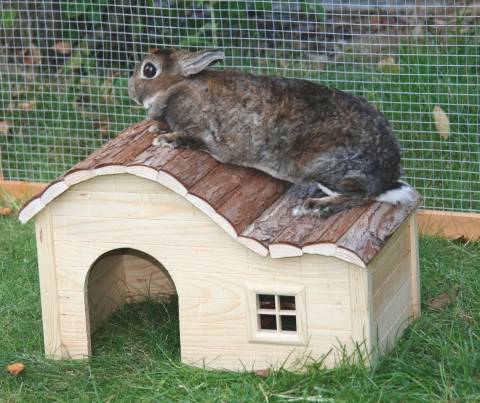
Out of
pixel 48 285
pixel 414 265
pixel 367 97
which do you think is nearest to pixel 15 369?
pixel 48 285

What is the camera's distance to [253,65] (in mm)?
6328

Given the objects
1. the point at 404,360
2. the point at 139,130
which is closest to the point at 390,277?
the point at 404,360

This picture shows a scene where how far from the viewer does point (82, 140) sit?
6.61m

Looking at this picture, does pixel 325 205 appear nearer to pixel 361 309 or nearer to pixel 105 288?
pixel 361 309

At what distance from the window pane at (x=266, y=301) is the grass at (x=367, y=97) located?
5.10 feet

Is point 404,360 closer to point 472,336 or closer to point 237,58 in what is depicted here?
point 472,336

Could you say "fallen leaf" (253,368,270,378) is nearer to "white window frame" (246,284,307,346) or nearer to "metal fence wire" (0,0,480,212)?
"white window frame" (246,284,307,346)

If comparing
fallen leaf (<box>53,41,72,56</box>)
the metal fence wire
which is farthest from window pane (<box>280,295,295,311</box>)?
fallen leaf (<box>53,41,72,56</box>)

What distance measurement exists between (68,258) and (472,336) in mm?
1557

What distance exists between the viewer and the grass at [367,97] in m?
5.75

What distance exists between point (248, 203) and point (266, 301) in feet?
1.54

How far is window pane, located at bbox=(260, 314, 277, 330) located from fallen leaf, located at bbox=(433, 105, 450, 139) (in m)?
1.88

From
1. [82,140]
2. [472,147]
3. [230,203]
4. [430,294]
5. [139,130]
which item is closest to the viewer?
[230,203]

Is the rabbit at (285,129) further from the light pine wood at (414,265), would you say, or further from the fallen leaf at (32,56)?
the fallen leaf at (32,56)
